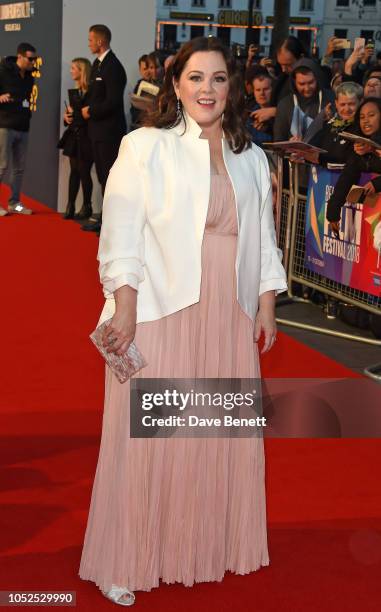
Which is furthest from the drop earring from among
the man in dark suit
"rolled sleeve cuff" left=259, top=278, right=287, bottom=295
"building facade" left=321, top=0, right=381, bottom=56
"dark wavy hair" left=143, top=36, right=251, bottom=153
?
"building facade" left=321, top=0, right=381, bottom=56

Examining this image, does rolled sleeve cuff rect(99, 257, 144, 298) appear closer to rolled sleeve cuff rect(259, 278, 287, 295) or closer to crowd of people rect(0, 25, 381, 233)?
Answer: rolled sleeve cuff rect(259, 278, 287, 295)

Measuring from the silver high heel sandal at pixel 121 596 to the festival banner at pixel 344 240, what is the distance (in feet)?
13.1

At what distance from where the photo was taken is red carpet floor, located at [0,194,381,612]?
388 centimetres

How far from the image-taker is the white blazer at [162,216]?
352cm

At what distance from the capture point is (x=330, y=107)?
30.3 feet

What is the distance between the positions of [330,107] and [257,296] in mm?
5710

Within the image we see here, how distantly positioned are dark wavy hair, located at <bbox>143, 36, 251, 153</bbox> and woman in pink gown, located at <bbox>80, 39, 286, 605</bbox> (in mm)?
27

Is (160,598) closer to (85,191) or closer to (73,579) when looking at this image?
(73,579)

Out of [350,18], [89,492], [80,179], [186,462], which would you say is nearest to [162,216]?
[186,462]

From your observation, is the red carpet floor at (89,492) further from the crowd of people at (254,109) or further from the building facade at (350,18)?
the building facade at (350,18)

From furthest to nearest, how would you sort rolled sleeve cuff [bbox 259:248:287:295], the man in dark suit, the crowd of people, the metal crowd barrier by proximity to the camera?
1. the man in dark suit
2. the crowd of people
3. the metal crowd barrier
4. rolled sleeve cuff [bbox 259:248:287:295]

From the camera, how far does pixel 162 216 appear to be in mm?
3568

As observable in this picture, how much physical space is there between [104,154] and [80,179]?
5.42 feet

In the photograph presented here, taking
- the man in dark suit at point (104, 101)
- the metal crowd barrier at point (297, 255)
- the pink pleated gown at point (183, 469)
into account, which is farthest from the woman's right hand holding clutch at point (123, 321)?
the man in dark suit at point (104, 101)
